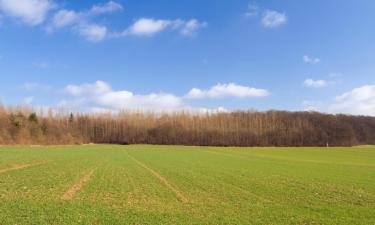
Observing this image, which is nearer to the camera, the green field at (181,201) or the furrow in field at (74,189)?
the green field at (181,201)

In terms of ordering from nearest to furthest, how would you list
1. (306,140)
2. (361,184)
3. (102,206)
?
(102,206) < (361,184) < (306,140)

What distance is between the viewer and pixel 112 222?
15.9 meters

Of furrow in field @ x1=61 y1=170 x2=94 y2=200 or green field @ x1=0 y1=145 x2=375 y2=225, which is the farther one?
furrow in field @ x1=61 y1=170 x2=94 y2=200

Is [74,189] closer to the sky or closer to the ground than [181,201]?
closer to the sky

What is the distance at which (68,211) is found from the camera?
17.8 meters

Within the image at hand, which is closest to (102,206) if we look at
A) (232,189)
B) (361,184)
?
(232,189)

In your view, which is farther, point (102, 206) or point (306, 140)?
point (306, 140)

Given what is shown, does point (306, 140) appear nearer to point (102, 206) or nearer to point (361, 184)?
point (361, 184)

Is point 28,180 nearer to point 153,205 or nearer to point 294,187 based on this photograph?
point 153,205

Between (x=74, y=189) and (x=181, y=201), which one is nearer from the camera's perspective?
(x=181, y=201)

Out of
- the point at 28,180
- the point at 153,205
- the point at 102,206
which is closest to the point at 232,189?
the point at 153,205

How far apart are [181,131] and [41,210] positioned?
177093mm

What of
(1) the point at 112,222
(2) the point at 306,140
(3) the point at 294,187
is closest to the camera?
(1) the point at 112,222

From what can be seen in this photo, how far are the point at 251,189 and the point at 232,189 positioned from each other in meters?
1.46
